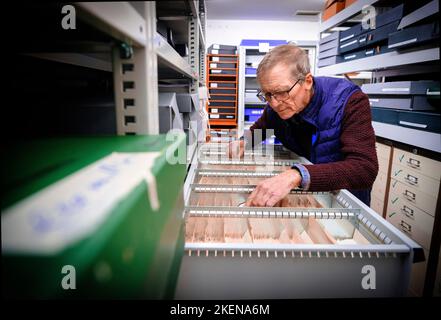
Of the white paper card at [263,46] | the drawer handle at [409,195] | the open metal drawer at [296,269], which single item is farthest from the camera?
the white paper card at [263,46]

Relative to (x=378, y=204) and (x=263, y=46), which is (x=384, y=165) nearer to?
(x=378, y=204)

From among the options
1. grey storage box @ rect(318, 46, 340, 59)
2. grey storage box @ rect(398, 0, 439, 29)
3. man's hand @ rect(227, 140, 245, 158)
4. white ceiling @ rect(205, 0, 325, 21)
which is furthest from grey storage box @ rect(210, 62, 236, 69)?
man's hand @ rect(227, 140, 245, 158)

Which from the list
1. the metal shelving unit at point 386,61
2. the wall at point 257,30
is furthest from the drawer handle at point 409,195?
the wall at point 257,30

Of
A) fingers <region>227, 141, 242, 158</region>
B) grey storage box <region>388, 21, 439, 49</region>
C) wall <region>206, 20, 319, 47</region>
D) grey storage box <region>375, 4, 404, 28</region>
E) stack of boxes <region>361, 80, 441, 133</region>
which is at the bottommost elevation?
fingers <region>227, 141, 242, 158</region>

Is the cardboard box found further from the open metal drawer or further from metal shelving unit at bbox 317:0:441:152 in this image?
the open metal drawer

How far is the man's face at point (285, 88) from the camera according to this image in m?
1.14

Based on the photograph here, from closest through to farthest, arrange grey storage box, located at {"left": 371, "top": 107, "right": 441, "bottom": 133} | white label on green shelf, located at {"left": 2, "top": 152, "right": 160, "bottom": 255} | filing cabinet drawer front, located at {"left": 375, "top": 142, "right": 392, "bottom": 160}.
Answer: white label on green shelf, located at {"left": 2, "top": 152, "right": 160, "bottom": 255}
grey storage box, located at {"left": 371, "top": 107, "right": 441, "bottom": 133}
filing cabinet drawer front, located at {"left": 375, "top": 142, "right": 392, "bottom": 160}

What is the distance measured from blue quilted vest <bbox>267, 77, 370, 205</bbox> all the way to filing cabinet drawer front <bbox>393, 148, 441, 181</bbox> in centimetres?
53

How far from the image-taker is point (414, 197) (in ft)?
5.77

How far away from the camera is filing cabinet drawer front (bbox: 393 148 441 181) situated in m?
1.57

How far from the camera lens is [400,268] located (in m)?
0.60

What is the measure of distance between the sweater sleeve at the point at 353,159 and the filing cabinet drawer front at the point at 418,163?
0.74 metres

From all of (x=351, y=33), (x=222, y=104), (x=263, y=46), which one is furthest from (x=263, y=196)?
(x=263, y=46)

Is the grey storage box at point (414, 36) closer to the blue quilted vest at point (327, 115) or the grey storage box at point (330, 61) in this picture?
the blue quilted vest at point (327, 115)
